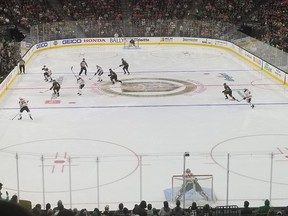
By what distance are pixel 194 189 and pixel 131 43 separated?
73.3 ft

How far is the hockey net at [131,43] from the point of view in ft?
97.2

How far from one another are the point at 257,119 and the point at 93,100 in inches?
226

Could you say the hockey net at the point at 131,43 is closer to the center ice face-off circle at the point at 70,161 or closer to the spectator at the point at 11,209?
the center ice face-off circle at the point at 70,161

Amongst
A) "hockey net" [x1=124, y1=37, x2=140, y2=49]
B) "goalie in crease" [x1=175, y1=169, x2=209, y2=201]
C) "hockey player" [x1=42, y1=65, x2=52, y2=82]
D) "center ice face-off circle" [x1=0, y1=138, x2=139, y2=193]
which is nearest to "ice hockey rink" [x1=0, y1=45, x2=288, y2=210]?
"center ice face-off circle" [x1=0, y1=138, x2=139, y2=193]

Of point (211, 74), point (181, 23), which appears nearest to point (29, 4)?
point (181, 23)

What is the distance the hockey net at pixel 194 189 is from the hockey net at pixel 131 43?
21.6 meters

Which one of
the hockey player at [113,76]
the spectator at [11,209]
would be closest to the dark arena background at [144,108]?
the spectator at [11,209]

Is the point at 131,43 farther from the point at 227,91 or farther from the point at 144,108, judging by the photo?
the point at 144,108

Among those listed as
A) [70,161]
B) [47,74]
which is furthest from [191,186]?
[47,74]

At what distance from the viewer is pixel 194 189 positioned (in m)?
8.07

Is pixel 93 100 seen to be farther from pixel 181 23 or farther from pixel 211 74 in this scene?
pixel 181 23

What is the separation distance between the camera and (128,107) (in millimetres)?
15688

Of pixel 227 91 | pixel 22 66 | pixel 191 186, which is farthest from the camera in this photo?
pixel 22 66

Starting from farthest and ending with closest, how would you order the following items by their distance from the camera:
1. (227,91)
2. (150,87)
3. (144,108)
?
(150,87)
(227,91)
(144,108)
